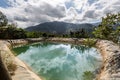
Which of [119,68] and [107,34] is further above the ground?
[107,34]

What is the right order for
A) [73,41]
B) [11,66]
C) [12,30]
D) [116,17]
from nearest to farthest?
[11,66], [116,17], [73,41], [12,30]

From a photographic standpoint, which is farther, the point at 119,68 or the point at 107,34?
the point at 107,34

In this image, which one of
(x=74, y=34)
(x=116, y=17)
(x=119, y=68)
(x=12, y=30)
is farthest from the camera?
(x=74, y=34)

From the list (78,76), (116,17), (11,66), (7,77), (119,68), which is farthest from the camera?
(116,17)

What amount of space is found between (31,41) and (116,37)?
5443cm

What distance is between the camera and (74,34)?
90.9m

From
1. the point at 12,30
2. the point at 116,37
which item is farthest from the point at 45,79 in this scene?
the point at 12,30

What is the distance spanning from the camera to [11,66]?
747 inches

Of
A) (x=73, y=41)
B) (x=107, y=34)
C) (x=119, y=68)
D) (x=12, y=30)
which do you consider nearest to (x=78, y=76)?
(x=119, y=68)

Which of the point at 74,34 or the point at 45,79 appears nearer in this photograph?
the point at 45,79

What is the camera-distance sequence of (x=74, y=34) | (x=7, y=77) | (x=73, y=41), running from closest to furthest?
(x=7, y=77) < (x=73, y=41) < (x=74, y=34)

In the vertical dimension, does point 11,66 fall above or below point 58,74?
above

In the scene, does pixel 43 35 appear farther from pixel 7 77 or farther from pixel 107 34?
pixel 7 77

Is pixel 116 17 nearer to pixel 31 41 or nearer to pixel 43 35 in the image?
pixel 31 41
